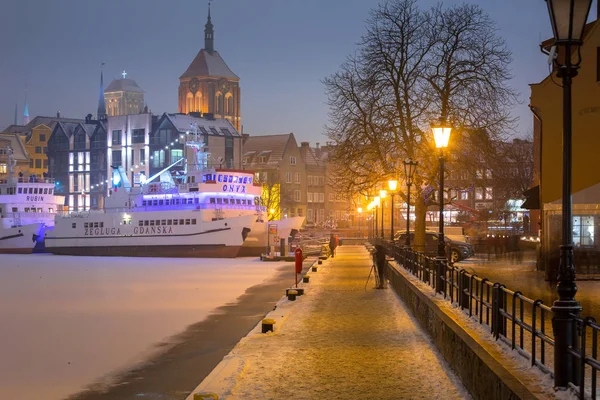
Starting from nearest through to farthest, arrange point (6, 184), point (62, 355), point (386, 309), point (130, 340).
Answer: point (62, 355)
point (130, 340)
point (386, 309)
point (6, 184)

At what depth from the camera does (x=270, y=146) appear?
119 meters

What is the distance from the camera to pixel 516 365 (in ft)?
29.1

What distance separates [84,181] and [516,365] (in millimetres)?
117166

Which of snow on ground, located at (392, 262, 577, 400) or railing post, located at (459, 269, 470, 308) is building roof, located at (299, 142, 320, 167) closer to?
railing post, located at (459, 269, 470, 308)

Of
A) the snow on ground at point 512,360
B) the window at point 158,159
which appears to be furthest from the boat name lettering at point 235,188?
the snow on ground at point 512,360

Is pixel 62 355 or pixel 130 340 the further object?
pixel 130 340

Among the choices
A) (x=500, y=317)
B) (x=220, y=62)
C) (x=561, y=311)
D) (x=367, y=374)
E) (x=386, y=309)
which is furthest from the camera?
(x=220, y=62)

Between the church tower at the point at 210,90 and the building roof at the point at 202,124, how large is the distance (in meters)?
32.3

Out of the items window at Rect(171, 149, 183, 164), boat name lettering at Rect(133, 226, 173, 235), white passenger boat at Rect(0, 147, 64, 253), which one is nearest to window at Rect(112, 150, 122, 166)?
window at Rect(171, 149, 183, 164)

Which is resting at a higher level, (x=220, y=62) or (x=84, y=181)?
(x=220, y=62)

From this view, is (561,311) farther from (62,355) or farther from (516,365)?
(62,355)

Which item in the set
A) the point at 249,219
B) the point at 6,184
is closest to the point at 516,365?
the point at 249,219

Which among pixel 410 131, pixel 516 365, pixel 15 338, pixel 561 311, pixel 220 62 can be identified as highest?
pixel 220 62

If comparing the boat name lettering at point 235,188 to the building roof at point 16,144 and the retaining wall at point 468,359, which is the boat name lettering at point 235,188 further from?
the building roof at point 16,144
